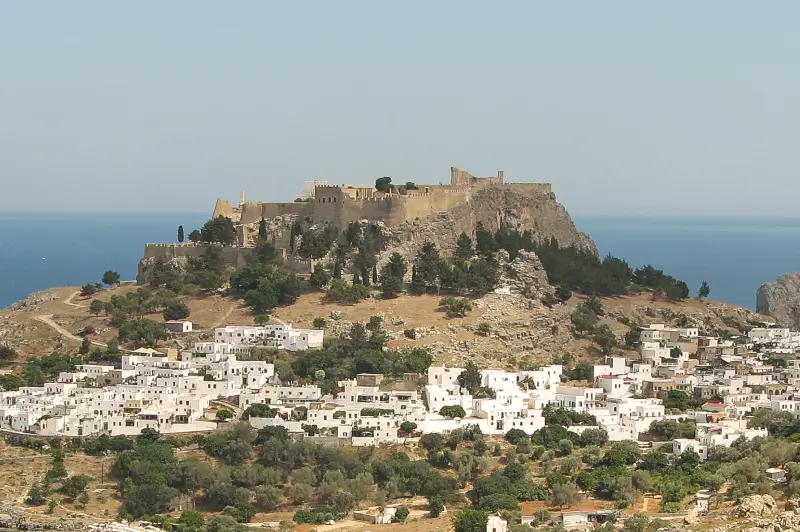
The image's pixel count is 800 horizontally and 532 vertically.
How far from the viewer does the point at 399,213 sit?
5544 cm

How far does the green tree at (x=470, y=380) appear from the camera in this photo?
4438cm

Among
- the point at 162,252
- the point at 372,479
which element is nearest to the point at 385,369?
the point at 372,479

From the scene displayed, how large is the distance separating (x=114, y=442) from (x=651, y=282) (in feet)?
82.9

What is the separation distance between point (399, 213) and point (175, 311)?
9.16 metres

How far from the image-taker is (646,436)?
42.3 metres

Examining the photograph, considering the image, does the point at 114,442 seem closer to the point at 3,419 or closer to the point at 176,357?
the point at 3,419

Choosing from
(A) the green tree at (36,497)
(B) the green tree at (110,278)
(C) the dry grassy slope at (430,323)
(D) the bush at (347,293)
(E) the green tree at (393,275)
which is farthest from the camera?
(B) the green tree at (110,278)

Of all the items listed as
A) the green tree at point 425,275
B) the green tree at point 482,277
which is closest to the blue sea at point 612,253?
the green tree at point 482,277

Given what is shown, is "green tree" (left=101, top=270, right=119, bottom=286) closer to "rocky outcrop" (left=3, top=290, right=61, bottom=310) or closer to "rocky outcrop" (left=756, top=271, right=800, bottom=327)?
"rocky outcrop" (left=3, top=290, right=61, bottom=310)

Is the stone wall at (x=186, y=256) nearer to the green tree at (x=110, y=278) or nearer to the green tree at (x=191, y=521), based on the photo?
the green tree at (x=110, y=278)

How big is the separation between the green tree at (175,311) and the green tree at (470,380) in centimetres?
1110

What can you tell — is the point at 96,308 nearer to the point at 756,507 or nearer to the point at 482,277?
the point at 482,277

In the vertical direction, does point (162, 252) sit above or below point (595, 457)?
above

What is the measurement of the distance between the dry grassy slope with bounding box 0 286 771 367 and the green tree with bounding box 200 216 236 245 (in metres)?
4.37
